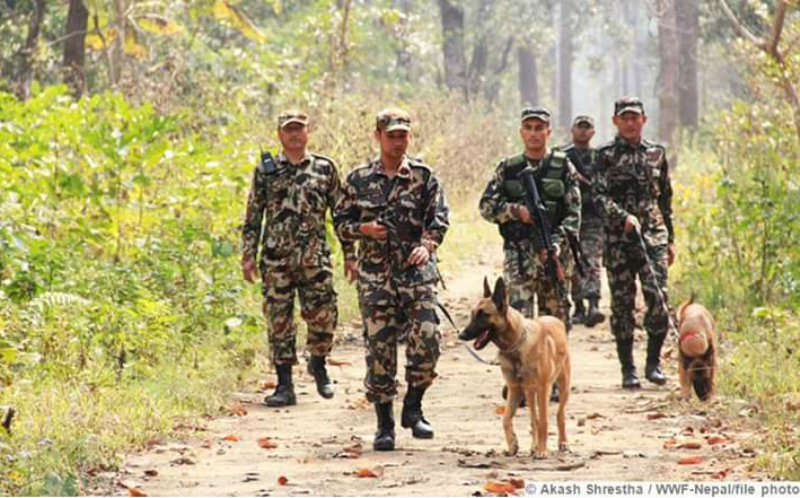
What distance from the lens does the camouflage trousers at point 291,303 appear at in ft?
34.4

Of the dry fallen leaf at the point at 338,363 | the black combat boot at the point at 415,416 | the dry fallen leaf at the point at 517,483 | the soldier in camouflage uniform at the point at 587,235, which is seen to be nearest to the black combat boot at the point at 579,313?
the soldier in camouflage uniform at the point at 587,235

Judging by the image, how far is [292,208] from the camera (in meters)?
10.4

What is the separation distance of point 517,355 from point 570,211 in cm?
200

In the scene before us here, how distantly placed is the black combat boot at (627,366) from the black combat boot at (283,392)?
2613 mm

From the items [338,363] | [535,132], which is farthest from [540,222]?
[338,363]

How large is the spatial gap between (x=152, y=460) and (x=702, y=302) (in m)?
7.88

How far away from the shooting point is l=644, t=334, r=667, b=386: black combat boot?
11.3 metres

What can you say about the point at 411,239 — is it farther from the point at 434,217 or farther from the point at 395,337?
the point at 395,337

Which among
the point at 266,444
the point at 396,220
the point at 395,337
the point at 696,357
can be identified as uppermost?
the point at 396,220

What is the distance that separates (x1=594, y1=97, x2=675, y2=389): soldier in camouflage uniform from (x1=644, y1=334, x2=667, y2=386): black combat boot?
0.29 ft

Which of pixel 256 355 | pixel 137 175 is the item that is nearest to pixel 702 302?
pixel 256 355

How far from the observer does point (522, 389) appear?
330 inches

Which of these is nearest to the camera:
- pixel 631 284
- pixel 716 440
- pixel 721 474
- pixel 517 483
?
pixel 517 483

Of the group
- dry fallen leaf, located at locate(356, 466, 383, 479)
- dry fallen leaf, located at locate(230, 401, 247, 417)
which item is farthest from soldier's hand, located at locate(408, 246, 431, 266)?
dry fallen leaf, located at locate(230, 401, 247, 417)
